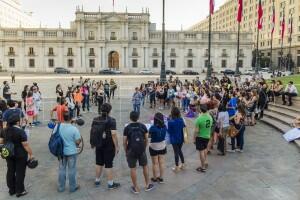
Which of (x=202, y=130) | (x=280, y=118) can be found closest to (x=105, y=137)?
(x=202, y=130)

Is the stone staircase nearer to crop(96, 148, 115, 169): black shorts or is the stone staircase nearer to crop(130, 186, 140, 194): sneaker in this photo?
crop(130, 186, 140, 194): sneaker

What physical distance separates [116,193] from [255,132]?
8.15 m

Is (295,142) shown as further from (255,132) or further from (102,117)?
(102,117)

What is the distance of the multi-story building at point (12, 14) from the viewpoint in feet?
326

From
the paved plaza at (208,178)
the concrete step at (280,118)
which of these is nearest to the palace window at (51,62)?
the concrete step at (280,118)

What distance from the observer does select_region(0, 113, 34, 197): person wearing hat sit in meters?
6.89

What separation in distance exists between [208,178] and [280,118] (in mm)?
8119

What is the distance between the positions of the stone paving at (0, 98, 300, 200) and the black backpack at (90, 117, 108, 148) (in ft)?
3.64

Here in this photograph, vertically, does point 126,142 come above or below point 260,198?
above

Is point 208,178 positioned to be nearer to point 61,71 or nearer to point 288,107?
point 288,107

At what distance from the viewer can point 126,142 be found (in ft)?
23.9

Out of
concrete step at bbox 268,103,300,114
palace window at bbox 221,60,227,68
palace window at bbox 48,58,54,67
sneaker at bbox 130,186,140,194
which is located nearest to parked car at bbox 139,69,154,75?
palace window at bbox 221,60,227,68

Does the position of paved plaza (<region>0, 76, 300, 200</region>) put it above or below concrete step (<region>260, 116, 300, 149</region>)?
below

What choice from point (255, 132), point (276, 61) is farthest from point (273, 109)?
point (276, 61)
